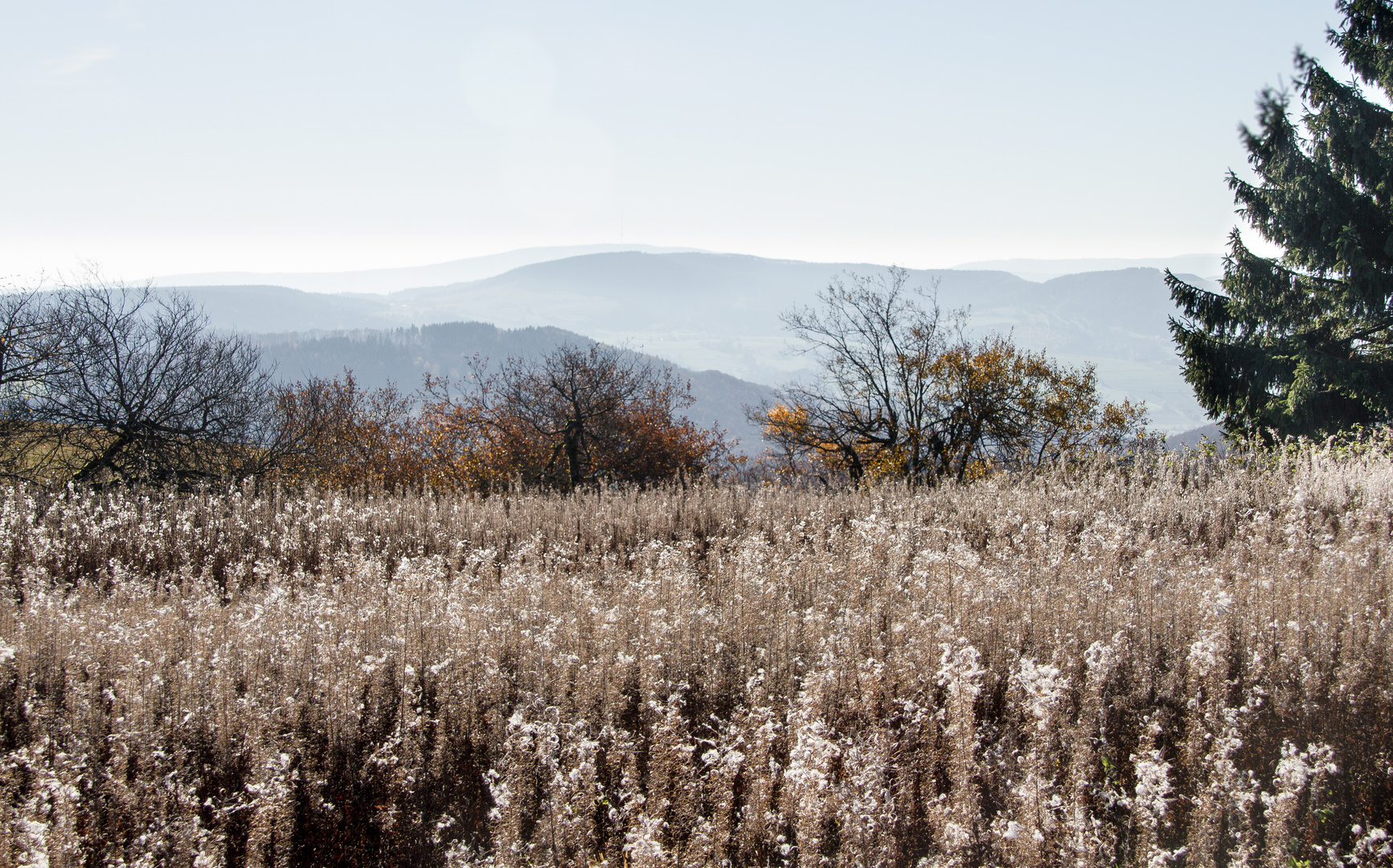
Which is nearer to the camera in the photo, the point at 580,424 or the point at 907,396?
the point at 580,424

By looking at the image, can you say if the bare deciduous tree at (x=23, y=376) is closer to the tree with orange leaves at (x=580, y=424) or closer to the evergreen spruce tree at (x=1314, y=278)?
the tree with orange leaves at (x=580, y=424)

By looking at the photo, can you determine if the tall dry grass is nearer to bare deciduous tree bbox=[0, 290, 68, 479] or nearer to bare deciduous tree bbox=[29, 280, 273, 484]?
bare deciduous tree bbox=[29, 280, 273, 484]

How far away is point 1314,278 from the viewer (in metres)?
20.7

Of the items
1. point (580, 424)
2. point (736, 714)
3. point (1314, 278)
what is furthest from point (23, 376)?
point (1314, 278)

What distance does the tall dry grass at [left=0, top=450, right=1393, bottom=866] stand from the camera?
2.50 meters

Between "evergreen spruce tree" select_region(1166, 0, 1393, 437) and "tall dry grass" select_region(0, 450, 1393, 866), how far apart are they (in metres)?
18.2

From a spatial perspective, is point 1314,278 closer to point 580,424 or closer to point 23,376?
point 580,424

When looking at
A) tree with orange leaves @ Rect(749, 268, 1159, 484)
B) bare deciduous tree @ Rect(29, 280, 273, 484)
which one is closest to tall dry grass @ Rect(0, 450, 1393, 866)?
bare deciduous tree @ Rect(29, 280, 273, 484)

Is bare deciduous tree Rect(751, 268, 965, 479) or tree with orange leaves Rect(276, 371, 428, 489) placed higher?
bare deciduous tree Rect(751, 268, 965, 479)

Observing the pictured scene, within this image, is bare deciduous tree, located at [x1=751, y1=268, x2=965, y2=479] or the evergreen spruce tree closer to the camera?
the evergreen spruce tree

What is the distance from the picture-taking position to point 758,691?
327 cm

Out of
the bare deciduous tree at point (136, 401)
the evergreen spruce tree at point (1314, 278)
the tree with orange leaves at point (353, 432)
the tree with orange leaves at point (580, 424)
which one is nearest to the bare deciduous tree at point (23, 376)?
the bare deciduous tree at point (136, 401)

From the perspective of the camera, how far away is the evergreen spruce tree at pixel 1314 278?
19031 mm

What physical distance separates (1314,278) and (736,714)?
82.4 ft
